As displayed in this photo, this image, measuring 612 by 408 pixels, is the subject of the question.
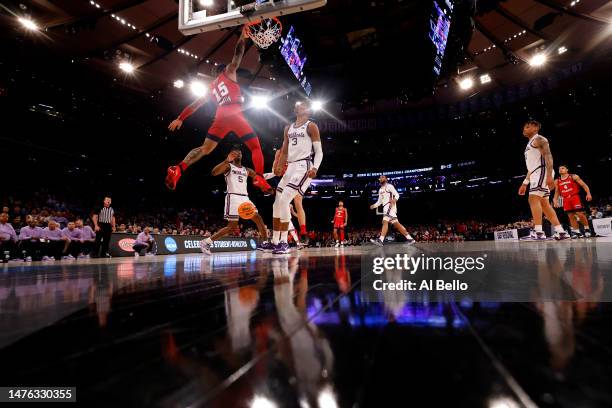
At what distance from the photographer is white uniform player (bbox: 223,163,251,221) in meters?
5.83

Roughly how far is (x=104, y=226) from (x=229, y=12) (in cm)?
694

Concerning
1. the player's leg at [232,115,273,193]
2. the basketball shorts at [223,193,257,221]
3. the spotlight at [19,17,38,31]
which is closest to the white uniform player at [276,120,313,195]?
the player's leg at [232,115,273,193]

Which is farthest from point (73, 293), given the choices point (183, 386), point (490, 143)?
point (490, 143)

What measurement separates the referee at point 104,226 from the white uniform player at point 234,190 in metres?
4.63

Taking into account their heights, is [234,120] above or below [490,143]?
below

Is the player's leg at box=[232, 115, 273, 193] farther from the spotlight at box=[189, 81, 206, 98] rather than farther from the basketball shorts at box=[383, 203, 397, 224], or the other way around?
the spotlight at box=[189, 81, 206, 98]

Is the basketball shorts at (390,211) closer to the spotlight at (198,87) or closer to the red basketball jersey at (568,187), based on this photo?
the red basketball jersey at (568,187)

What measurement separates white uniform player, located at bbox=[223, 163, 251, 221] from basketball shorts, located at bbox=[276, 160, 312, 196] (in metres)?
1.47

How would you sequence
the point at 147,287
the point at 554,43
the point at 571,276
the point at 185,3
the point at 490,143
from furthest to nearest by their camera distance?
the point at 490,143
the point at 554,43
the point at 185,3
the point at 147,287
the point at 571,276

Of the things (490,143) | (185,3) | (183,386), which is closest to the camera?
(183,386)

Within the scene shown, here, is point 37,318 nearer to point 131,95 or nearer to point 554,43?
point 131,95

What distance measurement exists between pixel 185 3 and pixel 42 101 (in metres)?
10.9

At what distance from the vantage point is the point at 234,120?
17.3 ft

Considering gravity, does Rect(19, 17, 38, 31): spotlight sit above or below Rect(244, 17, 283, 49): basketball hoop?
above
